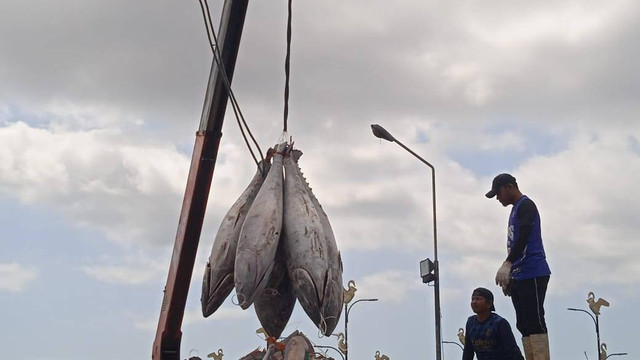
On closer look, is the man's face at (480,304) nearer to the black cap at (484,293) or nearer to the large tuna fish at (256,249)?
the black cap at (484,293)

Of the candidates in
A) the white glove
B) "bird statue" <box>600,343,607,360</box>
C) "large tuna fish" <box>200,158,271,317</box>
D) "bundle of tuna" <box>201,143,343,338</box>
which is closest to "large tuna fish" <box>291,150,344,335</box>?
"bundle of tuna" <box>201,143,343,338</box>

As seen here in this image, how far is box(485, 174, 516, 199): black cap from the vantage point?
7656 mm

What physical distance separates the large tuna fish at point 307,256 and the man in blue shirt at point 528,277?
279 cm

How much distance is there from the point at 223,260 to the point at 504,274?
2985 mm

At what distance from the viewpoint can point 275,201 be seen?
17.0ft

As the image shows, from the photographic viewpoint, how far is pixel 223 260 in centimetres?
522

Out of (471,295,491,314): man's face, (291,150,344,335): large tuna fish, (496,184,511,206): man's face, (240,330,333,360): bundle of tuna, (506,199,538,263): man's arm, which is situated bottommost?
(240,330,333,360): bundle of tuna

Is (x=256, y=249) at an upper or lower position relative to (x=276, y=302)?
upper

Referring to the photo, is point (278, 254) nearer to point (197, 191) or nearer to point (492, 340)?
point (197, 191)

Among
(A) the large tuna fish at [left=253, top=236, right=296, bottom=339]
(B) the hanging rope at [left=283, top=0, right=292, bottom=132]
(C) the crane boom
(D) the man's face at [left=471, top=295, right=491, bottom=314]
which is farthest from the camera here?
(D) the man's face at [left=471, top=295, right=491, bottom=314]

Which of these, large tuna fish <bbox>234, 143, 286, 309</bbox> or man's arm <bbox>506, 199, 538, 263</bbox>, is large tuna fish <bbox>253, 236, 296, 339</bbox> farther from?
man's arm <bbox>506, 199, 538, 263</bbox>

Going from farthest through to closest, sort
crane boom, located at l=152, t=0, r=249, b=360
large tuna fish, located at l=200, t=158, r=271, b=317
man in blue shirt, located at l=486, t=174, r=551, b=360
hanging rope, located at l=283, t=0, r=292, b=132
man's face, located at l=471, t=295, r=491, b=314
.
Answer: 1. man's face, located at l=471, t=295, r=491, b=314
2. man in blue shirt, located at l=486, t=174, r=551, b=360
3. crane boom, located at l=152, t=0, r=249, b=360
4. hanging rope, located at l=283, t=0, r=292, b=132
5. large tuna fish, located at l=200, t=158, r=271, b=317

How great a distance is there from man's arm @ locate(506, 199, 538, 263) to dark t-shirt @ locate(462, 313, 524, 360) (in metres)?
0.59

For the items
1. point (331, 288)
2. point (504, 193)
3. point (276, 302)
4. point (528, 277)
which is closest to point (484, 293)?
point (528, 277)
